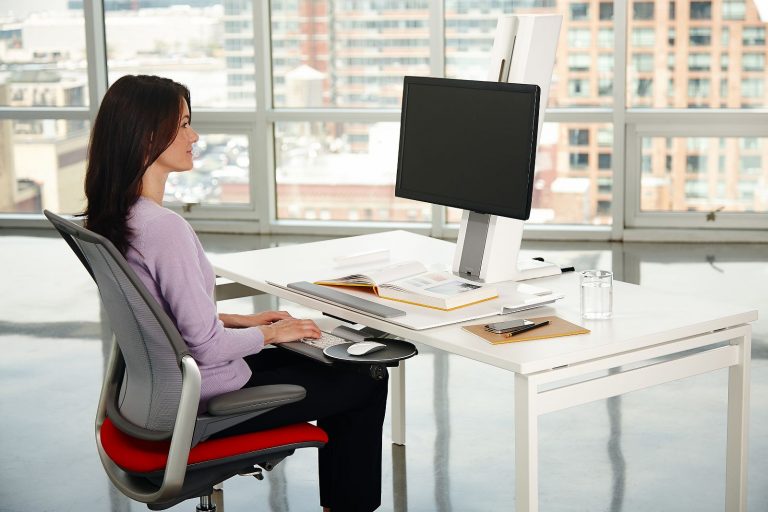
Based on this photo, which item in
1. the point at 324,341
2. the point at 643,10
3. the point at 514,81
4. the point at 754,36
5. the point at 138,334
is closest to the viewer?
the point at 138,334

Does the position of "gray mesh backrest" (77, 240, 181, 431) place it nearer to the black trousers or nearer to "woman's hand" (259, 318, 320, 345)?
the black trousers

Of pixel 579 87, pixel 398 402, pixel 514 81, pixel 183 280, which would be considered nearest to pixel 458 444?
pixel 398 402

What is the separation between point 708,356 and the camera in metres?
2.81

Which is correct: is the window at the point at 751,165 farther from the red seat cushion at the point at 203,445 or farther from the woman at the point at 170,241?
the red seat cushion at the point at 203,445

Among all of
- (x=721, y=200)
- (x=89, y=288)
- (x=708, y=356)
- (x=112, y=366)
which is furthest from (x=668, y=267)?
(x=112, y=366)

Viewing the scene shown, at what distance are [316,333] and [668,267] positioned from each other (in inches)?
161

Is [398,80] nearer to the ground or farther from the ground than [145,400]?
farther from the ground

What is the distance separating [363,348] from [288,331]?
25 cm

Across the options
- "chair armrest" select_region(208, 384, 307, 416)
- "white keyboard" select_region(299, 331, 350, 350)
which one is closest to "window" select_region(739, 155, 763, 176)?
"white keyboard" select_region(299, 331, 350, 350)

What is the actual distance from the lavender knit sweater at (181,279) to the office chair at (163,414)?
91mm

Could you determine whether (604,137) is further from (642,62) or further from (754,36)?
(754,36)

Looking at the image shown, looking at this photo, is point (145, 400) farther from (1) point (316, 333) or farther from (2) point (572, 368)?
(2) point (572, 368)

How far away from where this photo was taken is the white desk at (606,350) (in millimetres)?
2541

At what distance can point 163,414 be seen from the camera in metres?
2.55
